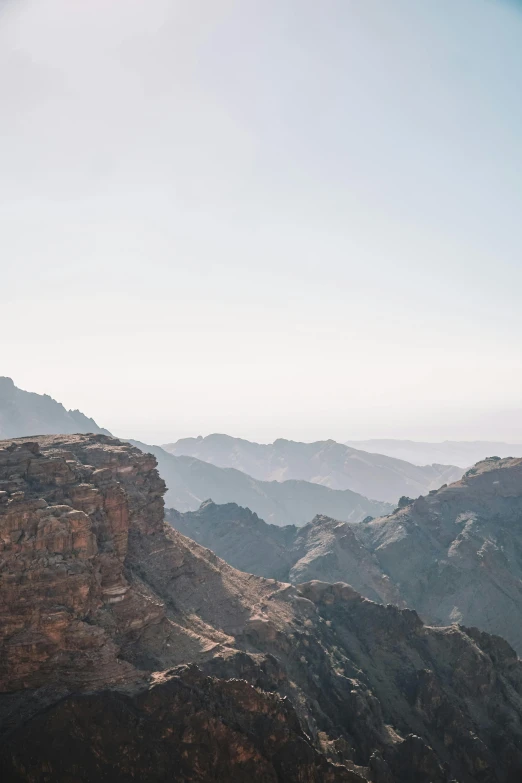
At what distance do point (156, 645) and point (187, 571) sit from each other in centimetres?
1911

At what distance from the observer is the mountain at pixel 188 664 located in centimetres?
4156

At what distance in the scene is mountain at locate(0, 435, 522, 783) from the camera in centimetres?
4156

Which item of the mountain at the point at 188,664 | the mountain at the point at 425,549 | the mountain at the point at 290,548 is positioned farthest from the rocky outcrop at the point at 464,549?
the mountain at the point at 188,664

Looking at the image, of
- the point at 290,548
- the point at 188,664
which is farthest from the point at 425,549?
the point at 188,664

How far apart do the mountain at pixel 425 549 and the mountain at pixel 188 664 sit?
39.3 meters

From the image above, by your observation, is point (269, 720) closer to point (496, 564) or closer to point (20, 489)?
point (20, 489)

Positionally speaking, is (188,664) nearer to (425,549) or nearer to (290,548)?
(425,549)

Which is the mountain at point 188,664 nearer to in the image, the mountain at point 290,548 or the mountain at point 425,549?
the mountain at point 425,549

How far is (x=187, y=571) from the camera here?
7081cm

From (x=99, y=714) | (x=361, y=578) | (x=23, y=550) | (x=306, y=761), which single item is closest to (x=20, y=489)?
(x=23, y=550)

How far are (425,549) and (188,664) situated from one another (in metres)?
113

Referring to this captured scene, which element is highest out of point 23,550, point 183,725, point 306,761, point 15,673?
point 23,550

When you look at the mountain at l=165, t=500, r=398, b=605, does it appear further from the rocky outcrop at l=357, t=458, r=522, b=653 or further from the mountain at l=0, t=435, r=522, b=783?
the mountain at l=0, t=435, r=522, b=783

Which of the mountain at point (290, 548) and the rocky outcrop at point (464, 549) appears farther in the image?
the mountain at point (290, 548)
